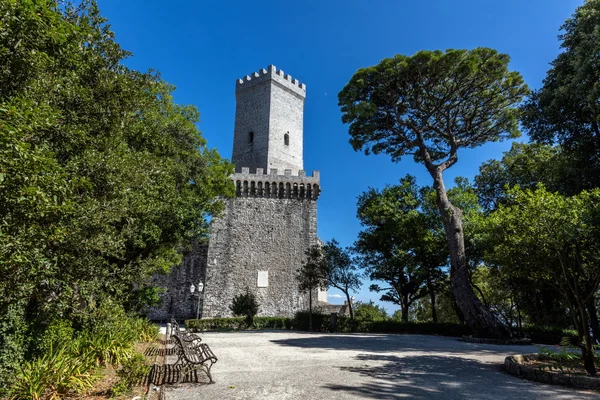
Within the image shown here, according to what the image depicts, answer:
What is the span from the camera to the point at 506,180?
70.5 ft

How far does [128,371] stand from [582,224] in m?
8.84

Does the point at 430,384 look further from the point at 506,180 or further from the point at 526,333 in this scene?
the point at 506,180

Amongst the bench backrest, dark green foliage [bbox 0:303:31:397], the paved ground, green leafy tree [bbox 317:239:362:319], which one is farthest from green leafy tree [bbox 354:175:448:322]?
dark green foliage [bbox 0:303:31:397]

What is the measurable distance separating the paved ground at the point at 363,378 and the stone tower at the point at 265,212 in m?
15.3

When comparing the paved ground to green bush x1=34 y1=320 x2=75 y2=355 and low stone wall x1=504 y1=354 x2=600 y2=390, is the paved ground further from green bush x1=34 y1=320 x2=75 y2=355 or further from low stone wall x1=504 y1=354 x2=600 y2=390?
green bush x1=34 y1=320 x2=75 y2=355

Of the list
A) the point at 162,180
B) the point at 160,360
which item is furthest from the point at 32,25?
the point at 160,360

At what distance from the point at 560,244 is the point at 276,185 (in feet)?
69.7

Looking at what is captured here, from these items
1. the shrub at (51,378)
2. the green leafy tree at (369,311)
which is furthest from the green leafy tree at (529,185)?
the shrub at (51,378)

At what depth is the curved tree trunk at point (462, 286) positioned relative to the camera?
526 inches

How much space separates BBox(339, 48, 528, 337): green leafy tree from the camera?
15453mm

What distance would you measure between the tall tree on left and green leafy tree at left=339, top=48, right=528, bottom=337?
10070 mm

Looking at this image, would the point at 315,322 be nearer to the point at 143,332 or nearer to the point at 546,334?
the point at 143,332

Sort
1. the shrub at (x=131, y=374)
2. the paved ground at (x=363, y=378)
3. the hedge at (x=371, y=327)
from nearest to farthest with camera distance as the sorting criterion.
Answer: the paved ground at (x=363, y=378) < the shrub at (x=131, y=374) < the hedge at (x=371, y=327)

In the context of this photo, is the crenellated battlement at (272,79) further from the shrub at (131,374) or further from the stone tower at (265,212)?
the shrub at (131,374)
